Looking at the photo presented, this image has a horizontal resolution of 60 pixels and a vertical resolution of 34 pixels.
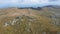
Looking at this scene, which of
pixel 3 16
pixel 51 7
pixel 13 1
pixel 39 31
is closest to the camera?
pixel 39 31

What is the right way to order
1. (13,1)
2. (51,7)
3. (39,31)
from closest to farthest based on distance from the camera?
(39,31)
(51,7)
(13,1)

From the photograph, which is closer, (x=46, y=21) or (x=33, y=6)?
(x=46, y=21)

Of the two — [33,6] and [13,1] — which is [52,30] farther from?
[13,1]

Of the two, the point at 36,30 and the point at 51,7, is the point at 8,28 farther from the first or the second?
the point at 51,7

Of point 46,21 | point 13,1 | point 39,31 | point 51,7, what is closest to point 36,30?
point 39,31

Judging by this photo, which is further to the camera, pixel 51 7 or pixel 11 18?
pixel 51 7

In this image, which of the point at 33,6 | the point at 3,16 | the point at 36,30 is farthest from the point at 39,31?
the point at 33,6
